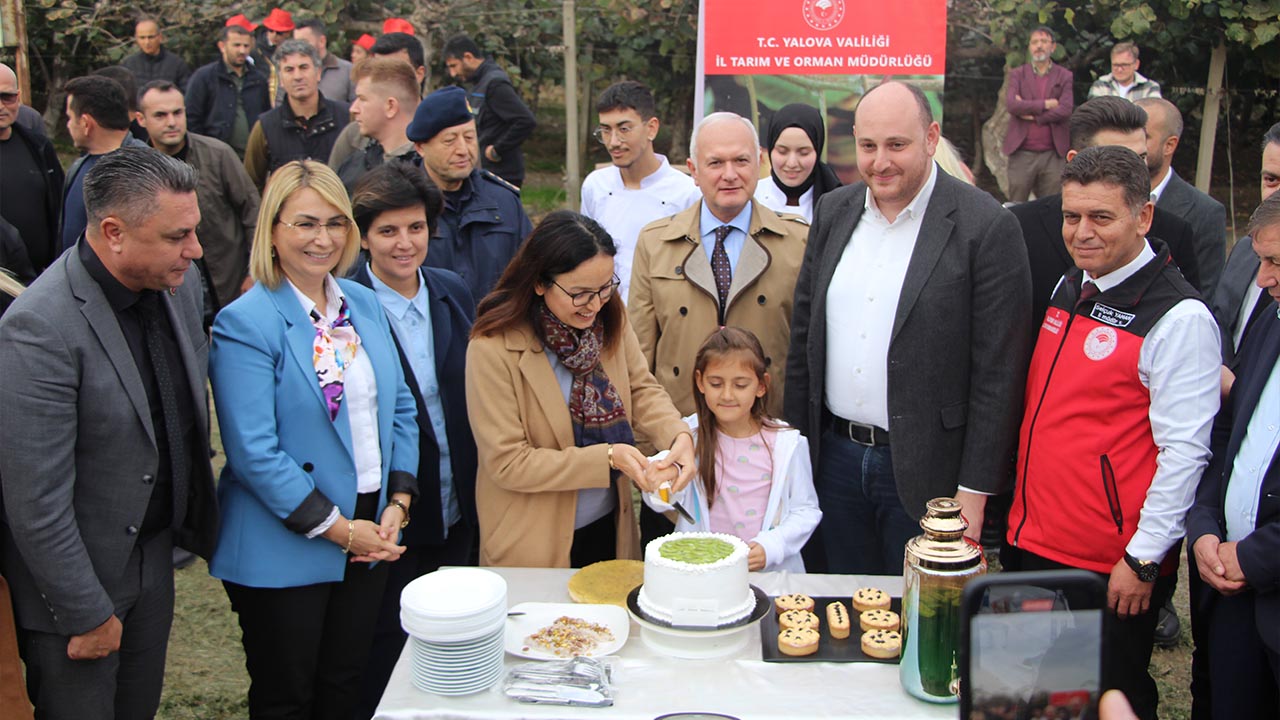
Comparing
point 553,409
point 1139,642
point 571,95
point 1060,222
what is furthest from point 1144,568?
point 571,95

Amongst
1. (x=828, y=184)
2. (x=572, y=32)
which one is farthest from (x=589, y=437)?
(x=572, y=32)

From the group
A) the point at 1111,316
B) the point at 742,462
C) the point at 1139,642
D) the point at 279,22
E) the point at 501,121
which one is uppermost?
the point at 279,22

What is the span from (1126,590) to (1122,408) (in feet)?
1.54

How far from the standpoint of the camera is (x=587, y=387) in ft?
9.93

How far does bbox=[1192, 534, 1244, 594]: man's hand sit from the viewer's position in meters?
2.54

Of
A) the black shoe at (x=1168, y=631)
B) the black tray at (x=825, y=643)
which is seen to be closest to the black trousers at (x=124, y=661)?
the black tray at (x=825, y=643)

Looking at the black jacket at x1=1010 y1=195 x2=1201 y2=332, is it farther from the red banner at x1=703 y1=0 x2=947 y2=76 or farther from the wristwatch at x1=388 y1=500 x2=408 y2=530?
the red banner at x1=703 y1=0 x2=947 y2=76

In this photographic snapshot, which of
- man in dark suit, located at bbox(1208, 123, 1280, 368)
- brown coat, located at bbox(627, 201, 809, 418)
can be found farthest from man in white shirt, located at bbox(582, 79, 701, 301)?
man in dark suit, located at bbox(1208, 123, 1280, 368)

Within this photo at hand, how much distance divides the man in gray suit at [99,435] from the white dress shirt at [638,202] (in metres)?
2.57

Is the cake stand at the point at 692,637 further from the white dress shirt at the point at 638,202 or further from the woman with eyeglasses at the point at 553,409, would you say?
the white dress shirt at the point at 638,202

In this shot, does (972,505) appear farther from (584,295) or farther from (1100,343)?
(584,295)

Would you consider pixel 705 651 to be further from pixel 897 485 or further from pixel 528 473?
pixel 897 485

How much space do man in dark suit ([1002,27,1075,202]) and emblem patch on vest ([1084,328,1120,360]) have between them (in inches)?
292

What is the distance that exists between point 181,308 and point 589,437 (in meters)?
1.15
